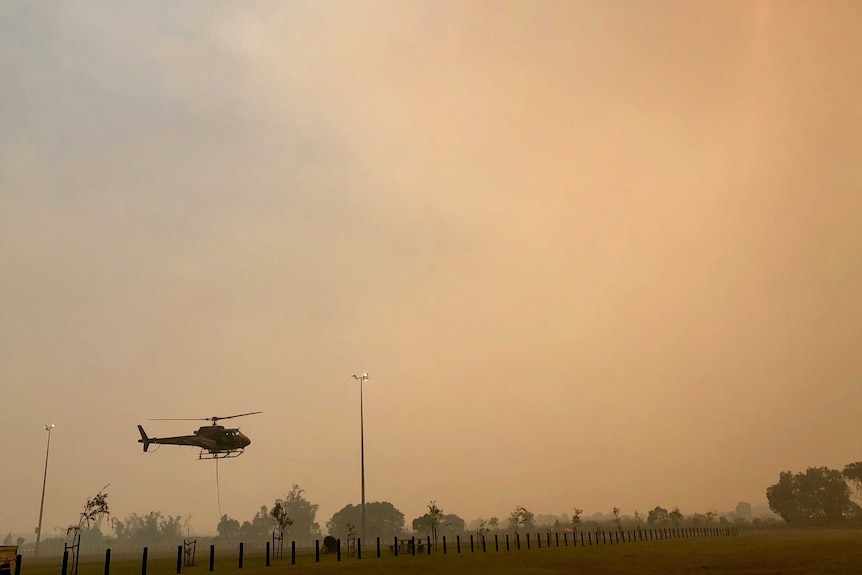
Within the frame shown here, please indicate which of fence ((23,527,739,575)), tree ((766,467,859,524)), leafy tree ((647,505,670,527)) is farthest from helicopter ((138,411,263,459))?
tree ((766,467,859,524))

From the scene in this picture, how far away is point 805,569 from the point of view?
28.4 meters

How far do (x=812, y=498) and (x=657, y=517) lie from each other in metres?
44.6

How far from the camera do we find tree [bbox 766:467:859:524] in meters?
168

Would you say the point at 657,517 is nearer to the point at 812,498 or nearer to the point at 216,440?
the point at 812,498

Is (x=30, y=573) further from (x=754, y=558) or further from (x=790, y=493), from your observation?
(x=790, y=493)

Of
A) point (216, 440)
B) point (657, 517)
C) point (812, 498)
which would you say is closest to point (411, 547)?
point (216, 440)

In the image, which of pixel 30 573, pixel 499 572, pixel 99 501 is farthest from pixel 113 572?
pixel 499 572

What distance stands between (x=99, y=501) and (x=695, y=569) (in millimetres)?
38231

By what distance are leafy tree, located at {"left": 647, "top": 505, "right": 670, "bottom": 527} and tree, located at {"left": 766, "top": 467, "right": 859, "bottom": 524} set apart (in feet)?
103

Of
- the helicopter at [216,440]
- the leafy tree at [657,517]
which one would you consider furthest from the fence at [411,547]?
the leafy tree at [657,517]

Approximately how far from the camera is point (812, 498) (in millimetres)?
170500

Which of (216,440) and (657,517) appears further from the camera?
(657,517)

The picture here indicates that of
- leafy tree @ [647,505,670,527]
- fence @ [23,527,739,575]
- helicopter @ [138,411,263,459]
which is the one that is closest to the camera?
fence @ [23,527,739,575]

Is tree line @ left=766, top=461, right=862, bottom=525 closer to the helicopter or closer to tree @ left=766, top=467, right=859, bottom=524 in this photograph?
tree @ left=766, top=467, right=859, bottom=524
